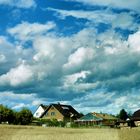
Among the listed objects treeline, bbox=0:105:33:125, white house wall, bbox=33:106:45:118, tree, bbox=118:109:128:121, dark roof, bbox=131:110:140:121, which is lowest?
treeline, bbox=0:105:33:125

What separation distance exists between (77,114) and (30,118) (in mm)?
52117

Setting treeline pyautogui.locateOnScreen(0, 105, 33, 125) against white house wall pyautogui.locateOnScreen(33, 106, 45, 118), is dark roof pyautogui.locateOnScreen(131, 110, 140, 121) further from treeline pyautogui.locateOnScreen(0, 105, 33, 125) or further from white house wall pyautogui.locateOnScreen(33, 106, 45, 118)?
white house wall pyautogui.locateOnScreen(33, 106, 45, 118)

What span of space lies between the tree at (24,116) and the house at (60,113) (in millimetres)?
41019

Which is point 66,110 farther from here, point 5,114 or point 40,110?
point 5,114

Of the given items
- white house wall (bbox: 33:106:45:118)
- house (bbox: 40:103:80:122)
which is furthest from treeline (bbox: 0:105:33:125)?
white house wall (bbox: 33:106:45:118)

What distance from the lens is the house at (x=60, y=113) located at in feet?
443

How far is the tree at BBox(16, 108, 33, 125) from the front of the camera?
89.9m

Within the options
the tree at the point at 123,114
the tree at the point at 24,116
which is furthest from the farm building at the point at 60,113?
the tree at the point at 24,116

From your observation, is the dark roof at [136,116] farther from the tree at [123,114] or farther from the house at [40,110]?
the house at [40,110]

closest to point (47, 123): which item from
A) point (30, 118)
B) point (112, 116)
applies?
point (30, 118)

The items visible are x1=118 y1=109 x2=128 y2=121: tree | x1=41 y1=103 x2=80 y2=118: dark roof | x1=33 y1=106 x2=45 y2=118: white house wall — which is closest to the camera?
x1=41 y1=103 x2=80 y2=118: dark roof

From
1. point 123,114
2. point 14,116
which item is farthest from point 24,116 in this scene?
point 123,114

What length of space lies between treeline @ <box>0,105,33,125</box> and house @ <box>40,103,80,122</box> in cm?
4144

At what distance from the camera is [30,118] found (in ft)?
305
